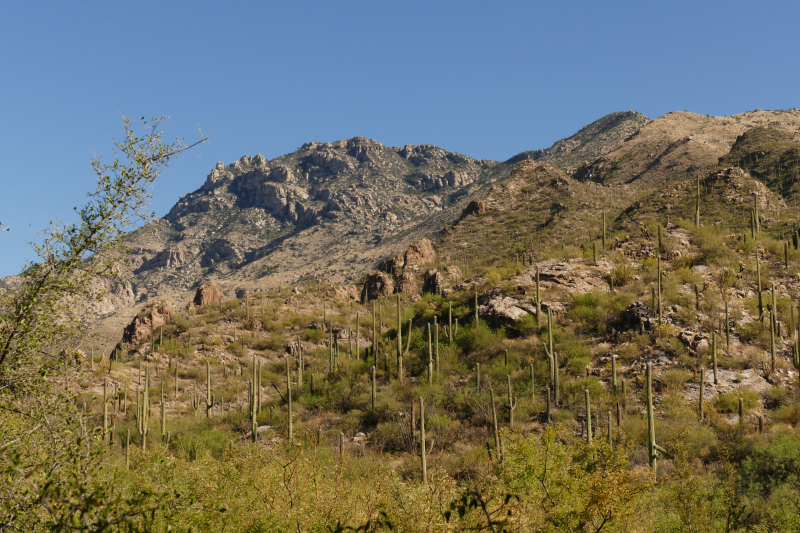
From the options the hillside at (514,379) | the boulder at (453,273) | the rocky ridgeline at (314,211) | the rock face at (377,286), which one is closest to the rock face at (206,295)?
the hillside at (514,379)

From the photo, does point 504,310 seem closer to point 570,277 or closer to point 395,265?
point 570,277

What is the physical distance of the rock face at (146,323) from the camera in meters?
32.7

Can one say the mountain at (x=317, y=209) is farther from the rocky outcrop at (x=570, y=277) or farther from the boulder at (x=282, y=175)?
the rocky outcrop at (x=570, y=277)

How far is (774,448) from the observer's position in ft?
46.0

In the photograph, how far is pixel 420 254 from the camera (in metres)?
44.4

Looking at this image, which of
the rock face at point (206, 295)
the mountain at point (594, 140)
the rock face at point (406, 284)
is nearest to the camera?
the rock face at point (406, 284)

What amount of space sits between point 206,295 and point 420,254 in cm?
1784

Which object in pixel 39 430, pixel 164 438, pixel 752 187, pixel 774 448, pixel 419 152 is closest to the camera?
pixel 39 430

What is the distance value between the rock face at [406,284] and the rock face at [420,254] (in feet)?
8.79

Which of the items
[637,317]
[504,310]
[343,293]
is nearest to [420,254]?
[343,293]

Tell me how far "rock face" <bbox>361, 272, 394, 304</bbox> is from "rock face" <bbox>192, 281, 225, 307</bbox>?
12.0 meters

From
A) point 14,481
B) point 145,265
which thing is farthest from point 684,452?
point 145,265

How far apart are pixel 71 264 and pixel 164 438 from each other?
14.7 m

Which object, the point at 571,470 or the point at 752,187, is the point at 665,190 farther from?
the point at 571,470
